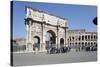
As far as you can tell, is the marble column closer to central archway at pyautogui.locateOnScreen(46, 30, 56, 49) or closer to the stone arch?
the stone arch

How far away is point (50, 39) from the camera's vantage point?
360 cm

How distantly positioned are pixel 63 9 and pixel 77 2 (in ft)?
1.00

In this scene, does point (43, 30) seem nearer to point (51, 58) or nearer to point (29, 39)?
point (29, 39)

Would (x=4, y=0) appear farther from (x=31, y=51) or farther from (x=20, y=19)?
(x=31, y=51)

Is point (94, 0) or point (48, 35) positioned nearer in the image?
point (48, 35)

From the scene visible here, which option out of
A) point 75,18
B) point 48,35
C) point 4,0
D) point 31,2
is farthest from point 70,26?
point 4,0

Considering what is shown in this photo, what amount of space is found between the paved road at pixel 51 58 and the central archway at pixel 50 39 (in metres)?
0.15

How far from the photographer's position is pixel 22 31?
335cm

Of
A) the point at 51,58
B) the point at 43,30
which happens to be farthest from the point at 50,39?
the point at 51,58

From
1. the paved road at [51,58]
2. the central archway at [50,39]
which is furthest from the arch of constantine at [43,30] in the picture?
the paved road at [51,58]

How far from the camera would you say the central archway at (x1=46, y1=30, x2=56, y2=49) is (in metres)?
3.57

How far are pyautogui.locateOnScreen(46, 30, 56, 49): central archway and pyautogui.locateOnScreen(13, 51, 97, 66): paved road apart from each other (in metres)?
0.15

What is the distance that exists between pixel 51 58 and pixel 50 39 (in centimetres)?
29

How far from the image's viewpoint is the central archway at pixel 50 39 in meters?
3.57
